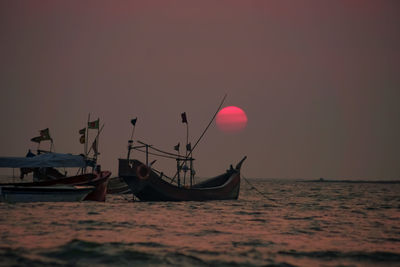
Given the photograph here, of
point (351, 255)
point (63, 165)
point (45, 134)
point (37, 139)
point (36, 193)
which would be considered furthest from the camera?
point (45, 134)

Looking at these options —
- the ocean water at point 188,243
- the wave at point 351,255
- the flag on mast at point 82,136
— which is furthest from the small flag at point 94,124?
the wave at point 351,255

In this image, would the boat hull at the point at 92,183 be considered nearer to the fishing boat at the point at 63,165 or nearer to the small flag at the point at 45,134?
the fishing boat at the point at 63,165

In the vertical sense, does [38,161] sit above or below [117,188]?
above

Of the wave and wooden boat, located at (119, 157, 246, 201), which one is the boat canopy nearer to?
wooden boat, located at (119, 157, 246, 201)

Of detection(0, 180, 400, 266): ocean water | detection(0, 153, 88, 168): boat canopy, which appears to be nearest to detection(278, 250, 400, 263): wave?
detection(0, 180, 400, 266): ocean water

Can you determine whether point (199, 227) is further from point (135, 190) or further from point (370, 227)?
point (135, 190)

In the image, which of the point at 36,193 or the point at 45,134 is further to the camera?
the point at 45,134

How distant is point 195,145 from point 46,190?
497 inches

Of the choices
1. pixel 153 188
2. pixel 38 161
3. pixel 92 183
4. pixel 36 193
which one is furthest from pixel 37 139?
pixel 153 188

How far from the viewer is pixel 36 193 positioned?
28.3 metres

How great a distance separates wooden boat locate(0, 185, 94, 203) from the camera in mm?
28281

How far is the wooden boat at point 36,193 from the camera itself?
28.3m

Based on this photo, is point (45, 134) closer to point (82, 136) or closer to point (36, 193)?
point (82, 136)

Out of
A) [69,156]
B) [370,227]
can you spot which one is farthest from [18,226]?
[69,156]
